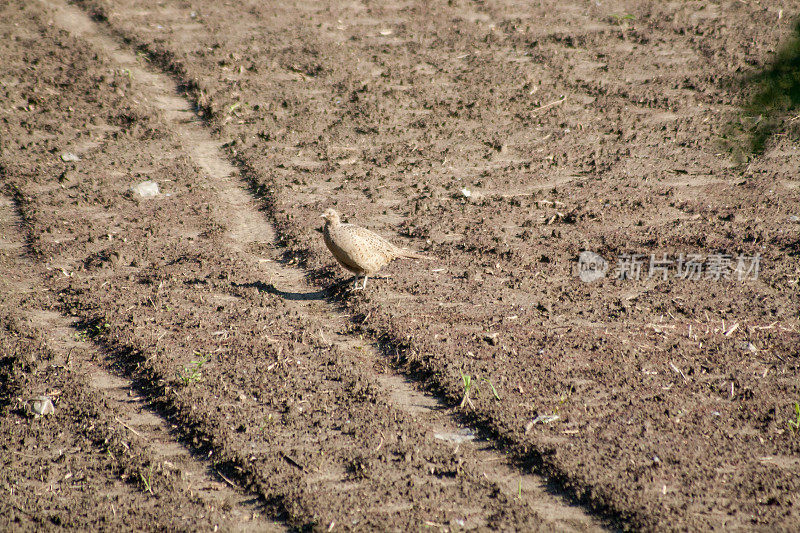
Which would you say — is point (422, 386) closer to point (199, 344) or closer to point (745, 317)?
point (199, 344)

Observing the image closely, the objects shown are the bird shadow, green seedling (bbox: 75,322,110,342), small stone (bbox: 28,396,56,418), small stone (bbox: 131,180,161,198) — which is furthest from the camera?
small stone (bbox: 131,180,161,198)

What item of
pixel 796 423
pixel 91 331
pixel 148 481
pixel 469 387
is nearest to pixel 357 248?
pixel 469 387

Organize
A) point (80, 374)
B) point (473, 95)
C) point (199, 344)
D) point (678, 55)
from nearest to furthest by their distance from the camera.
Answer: point (80, 374)
point (199, 344)
point (473, 95)
point (678, 55)

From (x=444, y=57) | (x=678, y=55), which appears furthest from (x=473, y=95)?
(x=678, y=55)

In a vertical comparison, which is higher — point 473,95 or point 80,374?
point 473,95

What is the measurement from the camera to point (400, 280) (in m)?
6.65

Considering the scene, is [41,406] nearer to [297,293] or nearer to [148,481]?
[148,481]

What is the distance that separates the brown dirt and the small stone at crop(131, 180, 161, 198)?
0.14m

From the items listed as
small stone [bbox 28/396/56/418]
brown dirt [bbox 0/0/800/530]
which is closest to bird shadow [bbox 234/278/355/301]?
brown dirt [bbox 0/0/800/530]

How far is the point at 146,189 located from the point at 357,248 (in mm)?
3136

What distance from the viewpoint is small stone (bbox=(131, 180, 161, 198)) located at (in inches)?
317

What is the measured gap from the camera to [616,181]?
27.0ft

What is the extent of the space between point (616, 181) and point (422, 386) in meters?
4.09

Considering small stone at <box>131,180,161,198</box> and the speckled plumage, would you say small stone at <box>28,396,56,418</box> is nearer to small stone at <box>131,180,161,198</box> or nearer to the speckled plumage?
the speckled plumage
